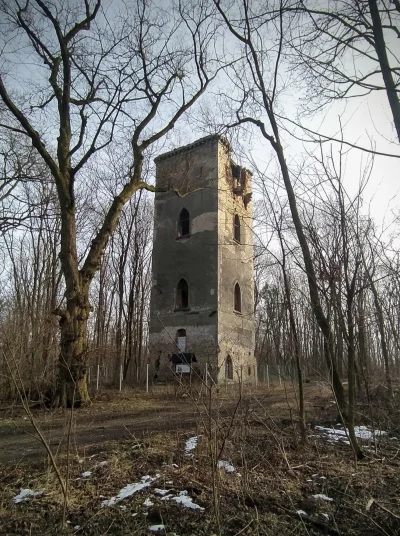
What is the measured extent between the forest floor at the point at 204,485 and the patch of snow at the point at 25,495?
0.01 metres

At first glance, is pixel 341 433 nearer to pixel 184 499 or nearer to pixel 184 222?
pixel 184 499

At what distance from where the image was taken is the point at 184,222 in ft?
78.1

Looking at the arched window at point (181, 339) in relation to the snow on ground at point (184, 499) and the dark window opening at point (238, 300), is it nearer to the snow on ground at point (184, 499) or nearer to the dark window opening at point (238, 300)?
the dark window opening at point (238, 300)

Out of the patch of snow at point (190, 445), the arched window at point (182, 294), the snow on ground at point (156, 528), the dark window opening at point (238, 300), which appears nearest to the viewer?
the snow on ground at point (156, 528)

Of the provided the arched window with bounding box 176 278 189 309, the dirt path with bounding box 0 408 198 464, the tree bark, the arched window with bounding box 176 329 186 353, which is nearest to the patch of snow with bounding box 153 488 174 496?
the dirt path with bounding box 0 408 198 464

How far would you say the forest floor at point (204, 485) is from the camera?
328 cm

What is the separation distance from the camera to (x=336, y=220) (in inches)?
216

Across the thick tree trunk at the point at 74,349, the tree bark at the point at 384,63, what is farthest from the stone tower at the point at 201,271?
the tree bark at the point at 384,63

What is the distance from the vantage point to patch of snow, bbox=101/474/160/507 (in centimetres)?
371

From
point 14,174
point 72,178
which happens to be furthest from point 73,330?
point 14,174

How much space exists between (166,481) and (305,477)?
1.62m

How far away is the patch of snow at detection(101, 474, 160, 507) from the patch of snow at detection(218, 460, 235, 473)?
29.5 inches

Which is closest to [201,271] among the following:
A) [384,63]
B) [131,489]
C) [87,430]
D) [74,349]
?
[74,349]

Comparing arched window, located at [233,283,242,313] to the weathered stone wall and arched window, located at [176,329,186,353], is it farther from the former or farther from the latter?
arched window, located at [176,329,186,353]
